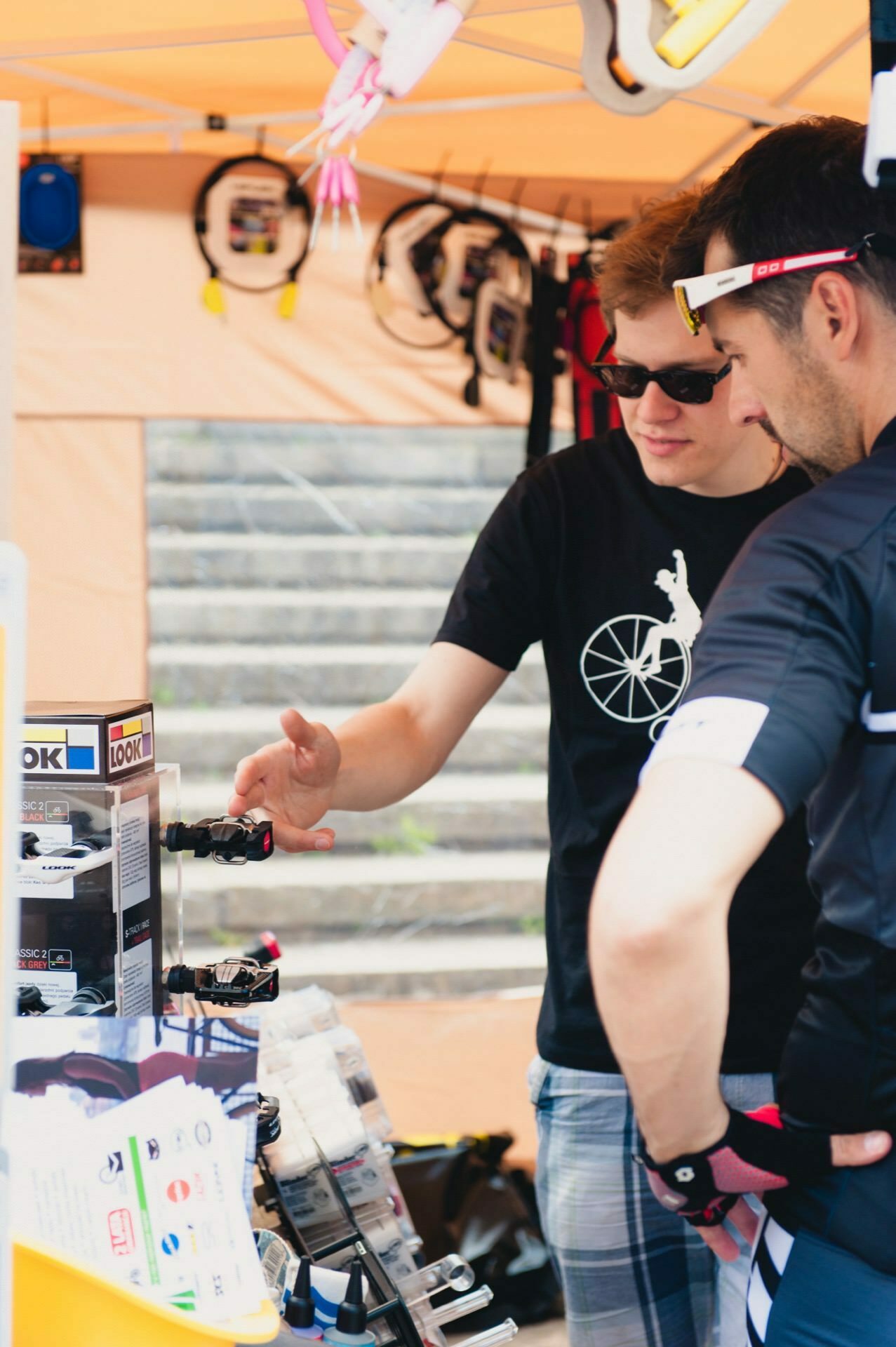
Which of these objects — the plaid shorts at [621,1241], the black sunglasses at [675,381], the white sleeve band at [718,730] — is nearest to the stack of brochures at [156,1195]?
the white sleeve band at [718,730]

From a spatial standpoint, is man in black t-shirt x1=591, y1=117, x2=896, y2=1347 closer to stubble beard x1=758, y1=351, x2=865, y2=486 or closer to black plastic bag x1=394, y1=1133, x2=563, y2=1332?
stubble beard x1=758, y1=351, x2=865, y2=486

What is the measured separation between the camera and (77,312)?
11.4 ft

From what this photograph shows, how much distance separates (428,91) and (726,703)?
8.09 ft

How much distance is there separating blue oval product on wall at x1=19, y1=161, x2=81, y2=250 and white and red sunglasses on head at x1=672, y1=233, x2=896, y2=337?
2.54 metres

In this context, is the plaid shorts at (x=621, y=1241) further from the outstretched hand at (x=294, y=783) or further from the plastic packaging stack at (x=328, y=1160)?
the outstretched hand at (x=294, y=783)

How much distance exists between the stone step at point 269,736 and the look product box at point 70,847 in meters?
2.58

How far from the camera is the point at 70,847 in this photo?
3.75ft

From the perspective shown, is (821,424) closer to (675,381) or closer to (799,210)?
(799,210)

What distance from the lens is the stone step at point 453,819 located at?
12.9 ft

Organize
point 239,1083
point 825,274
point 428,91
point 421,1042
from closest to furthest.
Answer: point 239,1083 < point 825,274 < point 428,91 < point 421,1042

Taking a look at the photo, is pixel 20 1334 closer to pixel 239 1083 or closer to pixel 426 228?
pixel 239 1083

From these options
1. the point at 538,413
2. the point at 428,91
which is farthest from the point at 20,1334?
the point at 538,413

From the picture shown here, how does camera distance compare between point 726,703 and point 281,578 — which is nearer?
point 726,703

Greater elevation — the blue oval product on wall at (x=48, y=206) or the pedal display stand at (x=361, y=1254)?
the blue oval product on wall at (x=48, y=206)
